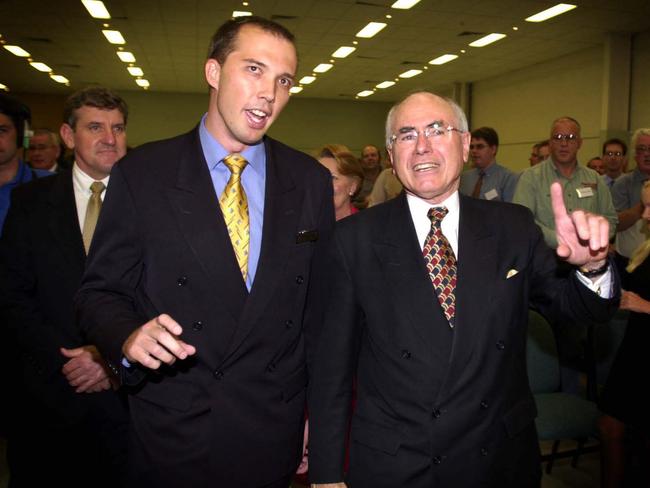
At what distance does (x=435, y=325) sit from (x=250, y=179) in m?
0.74

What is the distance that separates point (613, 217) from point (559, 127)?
969mm

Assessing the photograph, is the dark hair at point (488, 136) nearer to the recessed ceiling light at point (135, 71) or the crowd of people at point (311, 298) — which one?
the crowd of people at point (311, 298)

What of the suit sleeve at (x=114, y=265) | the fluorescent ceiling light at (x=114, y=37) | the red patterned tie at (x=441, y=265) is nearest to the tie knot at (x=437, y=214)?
the red patterned tie at (x=441, y=265)

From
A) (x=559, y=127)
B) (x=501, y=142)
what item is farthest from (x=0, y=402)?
(x=501, y=142)

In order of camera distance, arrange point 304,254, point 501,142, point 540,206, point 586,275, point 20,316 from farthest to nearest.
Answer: point 501,142 < point 540,206 < point 20,316 < point 304,254 < point 586,275

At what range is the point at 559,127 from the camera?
4.92 meters

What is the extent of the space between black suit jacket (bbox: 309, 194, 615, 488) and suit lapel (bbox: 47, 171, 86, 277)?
3.75ft

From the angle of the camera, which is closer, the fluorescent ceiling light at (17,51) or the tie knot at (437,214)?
the tie knot at (437,214)

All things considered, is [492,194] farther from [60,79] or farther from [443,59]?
[60,79]

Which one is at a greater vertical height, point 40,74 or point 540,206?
point 40,74

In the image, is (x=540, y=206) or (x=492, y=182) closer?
(x=540, y=206)

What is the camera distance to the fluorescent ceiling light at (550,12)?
903 cm

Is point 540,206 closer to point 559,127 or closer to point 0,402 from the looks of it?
point 559,127

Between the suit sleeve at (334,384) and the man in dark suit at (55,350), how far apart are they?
104 cm
